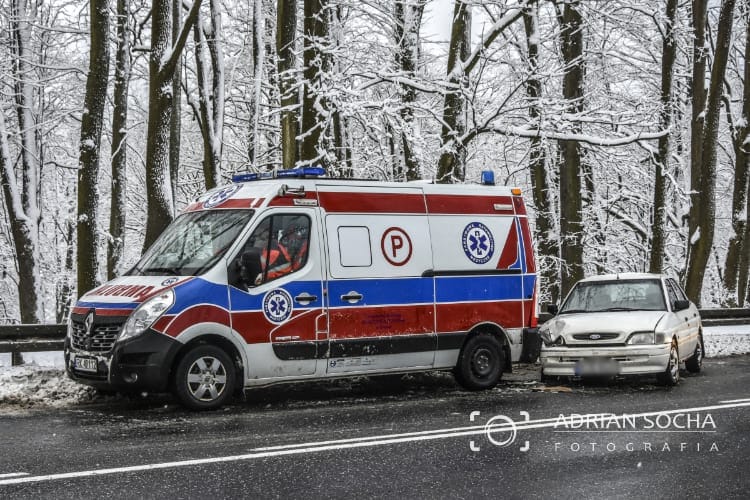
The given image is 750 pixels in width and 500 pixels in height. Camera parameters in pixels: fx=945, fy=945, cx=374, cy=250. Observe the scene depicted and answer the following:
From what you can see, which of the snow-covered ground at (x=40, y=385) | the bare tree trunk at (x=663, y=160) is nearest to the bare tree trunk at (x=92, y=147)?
the snow-covered ground at (x=40, y=385)

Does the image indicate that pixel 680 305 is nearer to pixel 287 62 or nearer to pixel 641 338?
pixel 641 338

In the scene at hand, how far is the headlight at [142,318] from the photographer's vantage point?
31.4 ft

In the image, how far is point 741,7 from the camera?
27.2 meters

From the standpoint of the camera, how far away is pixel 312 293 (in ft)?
34.8

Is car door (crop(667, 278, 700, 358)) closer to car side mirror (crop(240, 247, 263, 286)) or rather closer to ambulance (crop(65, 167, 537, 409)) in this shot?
ambulance (crop(65, 167, 537, 409))

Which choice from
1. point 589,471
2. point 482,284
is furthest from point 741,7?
point 589,471

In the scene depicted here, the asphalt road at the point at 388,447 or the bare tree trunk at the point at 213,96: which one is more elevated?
the bare tree trunk at the point at 213,96

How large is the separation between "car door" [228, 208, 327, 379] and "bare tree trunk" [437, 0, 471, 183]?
6.67 meters

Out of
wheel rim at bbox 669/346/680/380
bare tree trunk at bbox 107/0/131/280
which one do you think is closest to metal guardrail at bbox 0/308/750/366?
wheel rim at bbox 669/346/680/380

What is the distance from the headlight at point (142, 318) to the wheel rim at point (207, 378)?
2.12 ft

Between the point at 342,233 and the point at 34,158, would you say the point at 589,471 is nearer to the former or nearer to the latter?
the point at 342,233

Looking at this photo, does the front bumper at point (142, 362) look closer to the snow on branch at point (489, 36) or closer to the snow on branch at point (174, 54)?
the snow on branch at point (174, 54)

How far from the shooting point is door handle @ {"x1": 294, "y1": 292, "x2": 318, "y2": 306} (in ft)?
34.5

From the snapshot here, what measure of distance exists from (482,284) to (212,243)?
3650 mm
